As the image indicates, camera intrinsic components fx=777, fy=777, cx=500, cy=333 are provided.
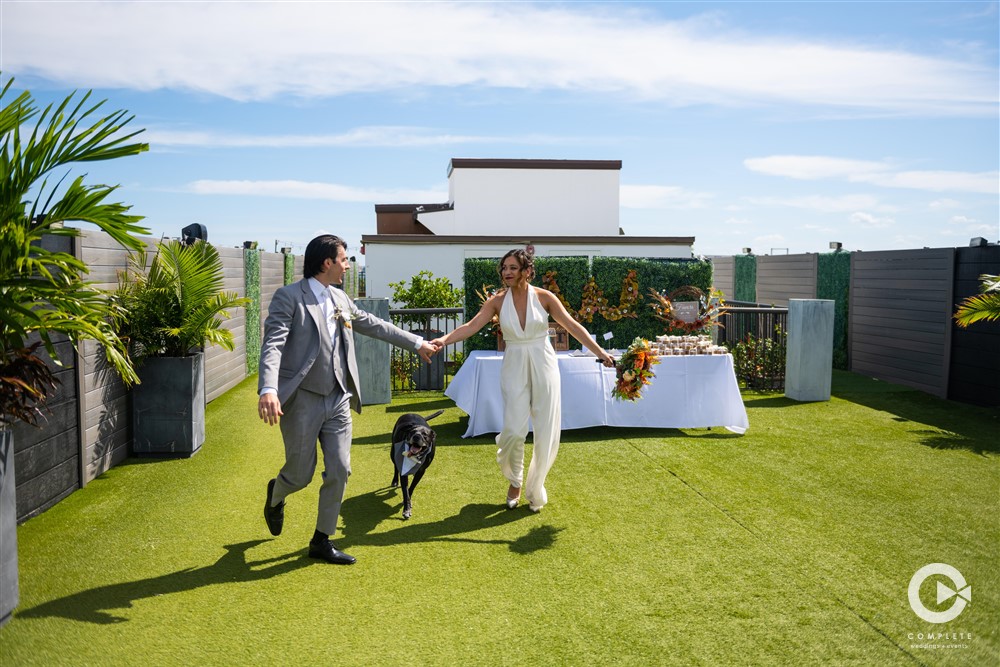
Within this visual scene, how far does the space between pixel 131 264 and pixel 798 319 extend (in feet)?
28.2

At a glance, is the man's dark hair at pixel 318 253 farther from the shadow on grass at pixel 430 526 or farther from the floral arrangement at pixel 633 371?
the floral arrangement at pixel 633 371

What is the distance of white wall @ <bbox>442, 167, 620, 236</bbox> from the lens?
25141 mm

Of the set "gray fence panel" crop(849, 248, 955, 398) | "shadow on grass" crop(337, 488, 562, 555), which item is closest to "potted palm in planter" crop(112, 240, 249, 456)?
"shadow on grass" crop(337, 488, 562, 555)

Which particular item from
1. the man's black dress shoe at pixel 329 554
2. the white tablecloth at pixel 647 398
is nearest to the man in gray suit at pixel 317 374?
the man's black dress shoe at pixel 329 554

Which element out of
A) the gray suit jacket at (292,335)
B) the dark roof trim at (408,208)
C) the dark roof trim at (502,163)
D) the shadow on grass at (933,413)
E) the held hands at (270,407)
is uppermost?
the dark roof trim at (502,163)

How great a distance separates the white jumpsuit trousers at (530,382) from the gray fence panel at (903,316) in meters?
8.47

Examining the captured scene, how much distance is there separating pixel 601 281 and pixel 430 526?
5.86 metres

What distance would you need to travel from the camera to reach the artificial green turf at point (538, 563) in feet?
12.4

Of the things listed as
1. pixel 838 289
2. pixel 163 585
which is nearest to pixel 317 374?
pixel 163 585

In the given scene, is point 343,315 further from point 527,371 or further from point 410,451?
point 527,371

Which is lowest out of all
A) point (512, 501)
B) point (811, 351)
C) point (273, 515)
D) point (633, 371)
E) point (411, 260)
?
point (512, 501)

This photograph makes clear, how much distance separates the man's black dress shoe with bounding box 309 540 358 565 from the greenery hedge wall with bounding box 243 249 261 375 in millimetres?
9641

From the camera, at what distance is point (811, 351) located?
35.9 ft
